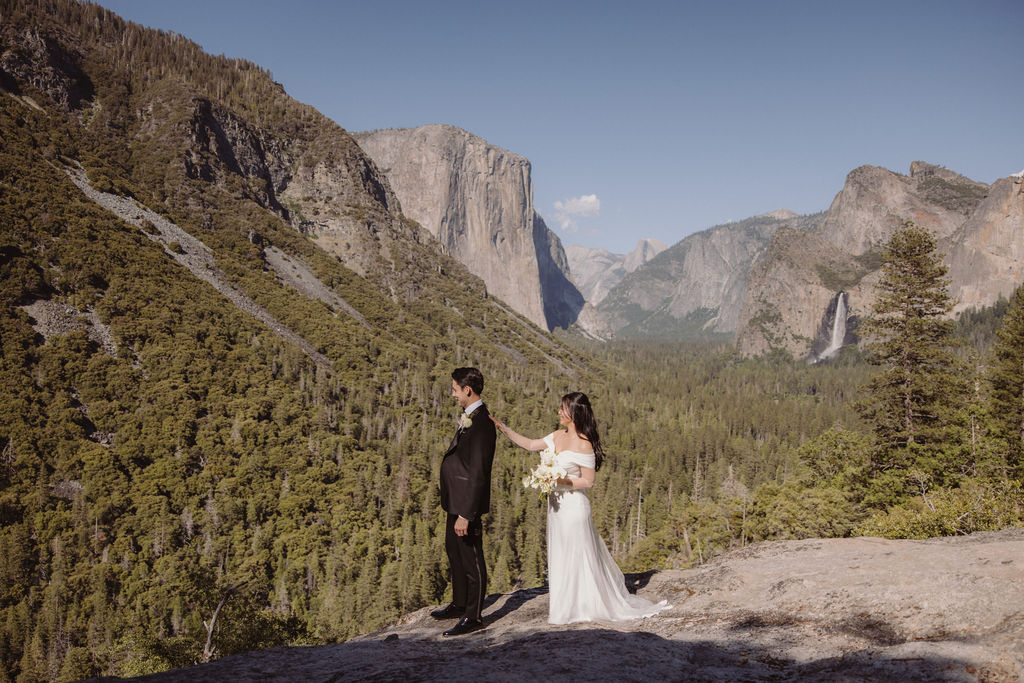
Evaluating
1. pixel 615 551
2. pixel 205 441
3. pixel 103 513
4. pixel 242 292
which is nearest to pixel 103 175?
pixel 242 292

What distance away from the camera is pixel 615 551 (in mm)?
59812

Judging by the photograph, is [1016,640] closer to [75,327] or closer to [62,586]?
[62,586]

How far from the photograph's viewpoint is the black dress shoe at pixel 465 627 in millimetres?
7230

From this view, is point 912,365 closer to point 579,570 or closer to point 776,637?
point 776,637

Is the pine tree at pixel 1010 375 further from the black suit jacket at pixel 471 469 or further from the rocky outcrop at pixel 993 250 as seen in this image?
the rocky outcrop at pixel 993 250

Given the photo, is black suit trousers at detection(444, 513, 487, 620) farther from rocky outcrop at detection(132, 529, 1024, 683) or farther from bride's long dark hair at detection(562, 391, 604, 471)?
bride's long dark hair at detection(562, 391, 604, 471)

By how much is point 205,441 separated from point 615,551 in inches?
1942

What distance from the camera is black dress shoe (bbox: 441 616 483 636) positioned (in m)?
7.23

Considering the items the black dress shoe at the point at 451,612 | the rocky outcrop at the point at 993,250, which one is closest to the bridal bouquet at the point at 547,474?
the black dress shoe at the point at 451,612

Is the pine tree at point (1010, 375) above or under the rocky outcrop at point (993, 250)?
under

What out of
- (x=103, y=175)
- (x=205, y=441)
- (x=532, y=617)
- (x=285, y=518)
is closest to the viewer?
(x=532, y=617)

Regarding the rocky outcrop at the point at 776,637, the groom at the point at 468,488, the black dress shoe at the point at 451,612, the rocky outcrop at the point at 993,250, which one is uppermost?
the rocky outcrop at the point at 993,250

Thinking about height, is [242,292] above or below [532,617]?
above

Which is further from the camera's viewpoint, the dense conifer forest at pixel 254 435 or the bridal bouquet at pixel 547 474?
the dense conifer forest at pixel 254 435
